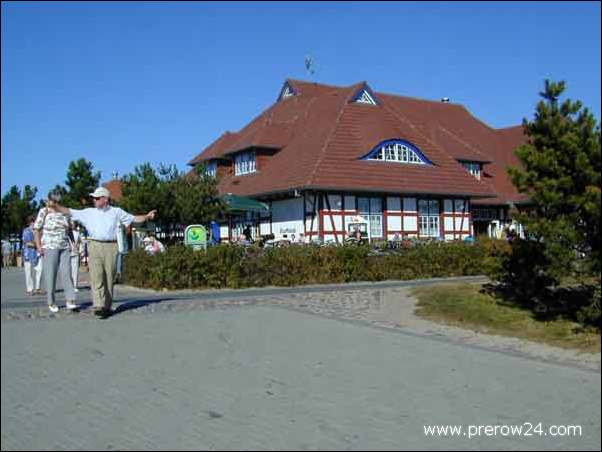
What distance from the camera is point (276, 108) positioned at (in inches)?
1793

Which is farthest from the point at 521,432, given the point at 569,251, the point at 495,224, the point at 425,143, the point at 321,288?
the point at 495,224

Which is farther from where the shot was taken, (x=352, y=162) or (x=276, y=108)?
(x=276, y=108)

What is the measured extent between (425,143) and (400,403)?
34318mm

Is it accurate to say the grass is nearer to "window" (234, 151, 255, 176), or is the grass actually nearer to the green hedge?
the green hedge

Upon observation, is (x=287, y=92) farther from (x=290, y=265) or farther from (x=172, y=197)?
(x=290, y=265)

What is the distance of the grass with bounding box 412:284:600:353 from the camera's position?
30.4ft

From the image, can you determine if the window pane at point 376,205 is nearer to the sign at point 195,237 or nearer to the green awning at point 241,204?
the green awning at point 241,204

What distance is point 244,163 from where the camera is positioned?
40.7 metres

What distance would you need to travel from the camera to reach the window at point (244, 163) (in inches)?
1563

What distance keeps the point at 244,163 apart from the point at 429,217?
431 inches

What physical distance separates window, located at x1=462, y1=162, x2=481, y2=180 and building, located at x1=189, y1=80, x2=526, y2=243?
0.08 m

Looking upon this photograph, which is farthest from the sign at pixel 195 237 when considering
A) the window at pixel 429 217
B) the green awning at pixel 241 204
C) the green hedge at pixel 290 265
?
the window at pixel 429 217

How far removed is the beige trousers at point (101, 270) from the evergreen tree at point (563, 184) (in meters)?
5.91

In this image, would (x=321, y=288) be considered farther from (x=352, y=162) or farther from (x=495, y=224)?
(x=495, y=224)
